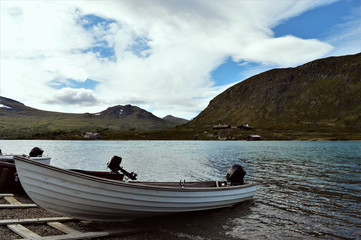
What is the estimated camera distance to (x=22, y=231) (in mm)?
10211

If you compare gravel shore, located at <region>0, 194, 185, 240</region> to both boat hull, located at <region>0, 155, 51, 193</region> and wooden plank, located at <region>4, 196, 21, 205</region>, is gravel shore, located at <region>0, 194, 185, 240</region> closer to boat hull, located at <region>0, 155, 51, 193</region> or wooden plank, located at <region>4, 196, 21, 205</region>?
wooden plank, located at <region>4, 196, 21, 205</region>

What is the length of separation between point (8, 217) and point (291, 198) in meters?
19.0

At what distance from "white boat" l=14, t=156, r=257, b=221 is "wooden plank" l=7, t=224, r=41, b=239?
1.11 metres

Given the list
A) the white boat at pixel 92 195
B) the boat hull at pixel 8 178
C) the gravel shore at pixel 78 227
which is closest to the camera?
the white boat at pixel 92 195

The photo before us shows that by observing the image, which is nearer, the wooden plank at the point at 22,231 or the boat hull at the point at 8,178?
the wooden plank at the point at 22,231

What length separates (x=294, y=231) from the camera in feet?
43.0

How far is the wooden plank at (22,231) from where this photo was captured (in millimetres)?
9719

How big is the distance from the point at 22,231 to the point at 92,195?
9.93ft

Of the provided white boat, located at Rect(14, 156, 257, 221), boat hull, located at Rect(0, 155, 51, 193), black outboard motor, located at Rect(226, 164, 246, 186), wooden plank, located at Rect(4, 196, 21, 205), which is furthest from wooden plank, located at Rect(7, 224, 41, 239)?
black outboard motor, located at Rect(226, 164, 246, 186)

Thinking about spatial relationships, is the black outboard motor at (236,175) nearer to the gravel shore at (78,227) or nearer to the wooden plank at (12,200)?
the gravel shore at (78,227)

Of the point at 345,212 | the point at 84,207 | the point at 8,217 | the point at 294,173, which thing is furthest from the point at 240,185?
the point at 294,173

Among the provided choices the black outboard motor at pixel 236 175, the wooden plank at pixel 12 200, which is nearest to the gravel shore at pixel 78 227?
the wooden plank at pixel 12 200

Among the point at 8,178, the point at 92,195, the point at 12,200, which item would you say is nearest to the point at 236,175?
the point at 92,195

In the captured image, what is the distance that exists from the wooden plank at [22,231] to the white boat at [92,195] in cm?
111
